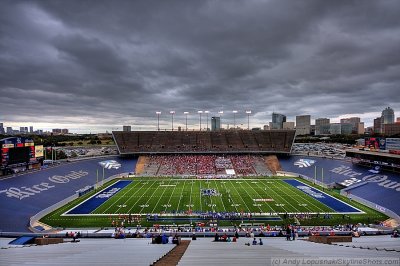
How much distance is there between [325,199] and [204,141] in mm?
43486

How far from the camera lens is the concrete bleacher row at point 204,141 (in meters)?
71.6

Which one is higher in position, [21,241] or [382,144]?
[382,144]

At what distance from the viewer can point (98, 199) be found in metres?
37.1

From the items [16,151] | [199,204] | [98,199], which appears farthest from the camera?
[16,151]

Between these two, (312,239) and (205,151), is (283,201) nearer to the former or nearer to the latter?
(312,239)

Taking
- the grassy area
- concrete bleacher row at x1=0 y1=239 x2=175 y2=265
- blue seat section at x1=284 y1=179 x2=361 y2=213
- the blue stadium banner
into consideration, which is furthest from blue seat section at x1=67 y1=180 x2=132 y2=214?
the blue stadium banner

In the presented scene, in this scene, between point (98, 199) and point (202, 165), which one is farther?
point (202, 165)

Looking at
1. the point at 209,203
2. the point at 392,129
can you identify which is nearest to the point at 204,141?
the point at 209,203

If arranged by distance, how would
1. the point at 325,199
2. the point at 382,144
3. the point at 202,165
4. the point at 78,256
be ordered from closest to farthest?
the point at 78,256 < the point at 325,199 < the point at 382,144 < the point at 202,165

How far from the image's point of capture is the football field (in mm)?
31375

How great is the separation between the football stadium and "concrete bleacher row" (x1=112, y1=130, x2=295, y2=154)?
55cm

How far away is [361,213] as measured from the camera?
29.7 m

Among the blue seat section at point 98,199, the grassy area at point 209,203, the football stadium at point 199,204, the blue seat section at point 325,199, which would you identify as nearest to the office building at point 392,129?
the football stadium at point 199,204

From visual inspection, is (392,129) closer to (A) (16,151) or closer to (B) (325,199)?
(B) (325,199)
